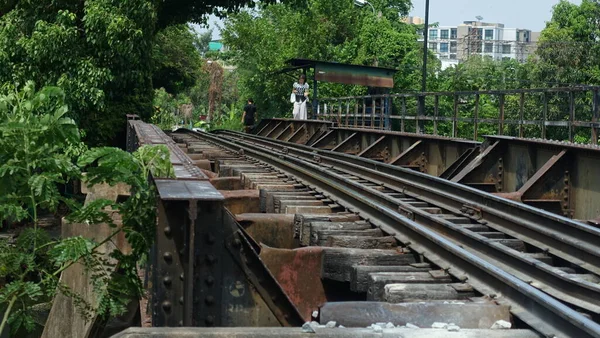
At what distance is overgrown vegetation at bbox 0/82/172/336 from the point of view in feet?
18.1

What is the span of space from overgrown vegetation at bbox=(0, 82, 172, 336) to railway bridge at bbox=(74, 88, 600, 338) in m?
0.21

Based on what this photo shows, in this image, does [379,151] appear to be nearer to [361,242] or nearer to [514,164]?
[514,164]

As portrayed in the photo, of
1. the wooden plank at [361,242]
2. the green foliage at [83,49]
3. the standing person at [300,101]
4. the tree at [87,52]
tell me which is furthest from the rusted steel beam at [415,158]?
the standing person at [300,101]

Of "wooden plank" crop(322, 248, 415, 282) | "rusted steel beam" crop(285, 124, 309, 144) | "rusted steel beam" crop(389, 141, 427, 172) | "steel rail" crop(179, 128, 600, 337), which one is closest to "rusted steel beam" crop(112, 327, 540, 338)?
"steel rail" crop(179, 128, 600, 337)

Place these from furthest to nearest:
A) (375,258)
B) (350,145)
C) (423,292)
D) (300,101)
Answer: (300,101) < (350,145) < (375,258) < (423,292)

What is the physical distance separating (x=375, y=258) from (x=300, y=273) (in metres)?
0.53

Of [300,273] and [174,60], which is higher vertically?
[174,60]

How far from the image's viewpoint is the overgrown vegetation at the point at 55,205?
552 cm

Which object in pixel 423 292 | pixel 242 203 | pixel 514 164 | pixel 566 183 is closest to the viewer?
pixel 423 292

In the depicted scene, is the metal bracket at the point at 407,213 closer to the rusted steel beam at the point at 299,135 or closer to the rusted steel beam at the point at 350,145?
the rusted steel beam at the point at 350,145

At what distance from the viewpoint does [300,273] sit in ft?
21.2

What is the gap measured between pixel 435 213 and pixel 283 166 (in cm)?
476

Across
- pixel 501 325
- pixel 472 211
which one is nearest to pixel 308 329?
pixel 501 325

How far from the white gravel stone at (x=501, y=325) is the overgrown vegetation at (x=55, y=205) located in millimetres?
1936
